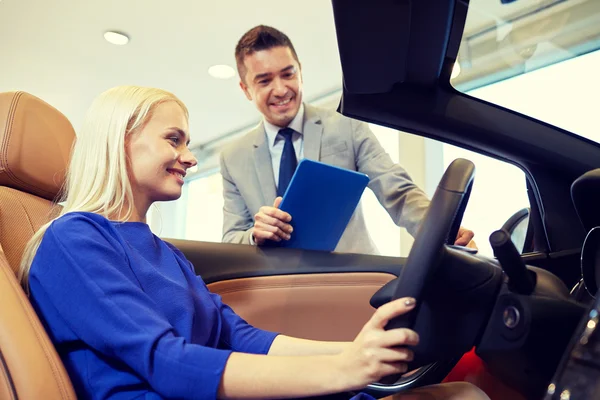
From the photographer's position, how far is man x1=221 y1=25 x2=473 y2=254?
1.56 metres

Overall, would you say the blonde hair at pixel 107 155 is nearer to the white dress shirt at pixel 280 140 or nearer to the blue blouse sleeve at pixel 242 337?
the blue blouse sleeve at pixel 242 337

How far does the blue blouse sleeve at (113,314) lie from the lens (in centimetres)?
65

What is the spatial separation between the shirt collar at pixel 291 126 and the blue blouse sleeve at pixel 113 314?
92 centimetres

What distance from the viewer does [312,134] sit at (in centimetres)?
159

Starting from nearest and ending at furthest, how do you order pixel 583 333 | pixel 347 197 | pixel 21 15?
pixel 583 333
pixel 347 197
pixel 21 15

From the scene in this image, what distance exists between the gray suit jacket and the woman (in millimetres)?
564

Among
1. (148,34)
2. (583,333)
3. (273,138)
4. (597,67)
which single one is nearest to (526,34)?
(597,67)

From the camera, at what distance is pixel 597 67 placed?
2.92 ft

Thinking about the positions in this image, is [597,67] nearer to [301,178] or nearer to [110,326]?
[301,178]

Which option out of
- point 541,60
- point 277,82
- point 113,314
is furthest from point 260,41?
point 113,314

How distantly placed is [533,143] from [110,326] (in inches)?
24.9

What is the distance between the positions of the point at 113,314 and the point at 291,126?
40.0 inches

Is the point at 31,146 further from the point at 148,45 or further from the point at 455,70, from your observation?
the point at 148,45

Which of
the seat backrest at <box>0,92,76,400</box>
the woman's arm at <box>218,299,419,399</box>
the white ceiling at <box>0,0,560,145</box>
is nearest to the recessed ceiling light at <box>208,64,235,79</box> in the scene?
the white ceiling at <box>0,0,560,145</box>
